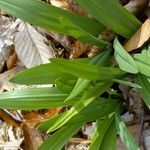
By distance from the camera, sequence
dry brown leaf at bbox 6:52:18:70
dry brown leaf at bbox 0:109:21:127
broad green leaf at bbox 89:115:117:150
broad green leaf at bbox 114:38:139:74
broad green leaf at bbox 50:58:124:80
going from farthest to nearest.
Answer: dry brown leaf at bbox 6:52:18:70 < dry brown leaf at bbox 0:109:21:127 < broad green leaf at bbox 89:115:117:150 < broad green leaf at bbox 114:38:139:74 < broad green leaf at bbox 50:58:124:80

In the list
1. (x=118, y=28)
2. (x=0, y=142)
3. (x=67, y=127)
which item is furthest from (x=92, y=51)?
(x=0, y=142)

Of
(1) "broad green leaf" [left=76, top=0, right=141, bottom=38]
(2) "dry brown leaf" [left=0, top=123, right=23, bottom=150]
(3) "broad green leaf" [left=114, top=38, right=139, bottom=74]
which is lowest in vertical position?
(2) "dry brown leaf" [left=0, top=123, right=23, bottom=150]

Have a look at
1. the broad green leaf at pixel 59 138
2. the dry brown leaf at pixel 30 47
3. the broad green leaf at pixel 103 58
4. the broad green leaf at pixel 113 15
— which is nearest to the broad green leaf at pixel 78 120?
the broad green leaf at pixel 59 138

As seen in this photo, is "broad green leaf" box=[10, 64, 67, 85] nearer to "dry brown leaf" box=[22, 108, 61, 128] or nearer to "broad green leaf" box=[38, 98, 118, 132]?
"broad green leaf" box=[38, 98, 118, 132]

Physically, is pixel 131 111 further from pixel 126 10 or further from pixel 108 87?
pixel 126 10

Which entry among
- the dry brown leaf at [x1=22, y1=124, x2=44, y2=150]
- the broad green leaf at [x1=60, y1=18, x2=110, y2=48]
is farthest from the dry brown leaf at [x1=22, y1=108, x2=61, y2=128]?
the broad green leaf at [x1=60, y1=18, x2=110, y2=48]

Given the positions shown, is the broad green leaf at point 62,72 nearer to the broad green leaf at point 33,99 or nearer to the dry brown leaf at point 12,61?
the broad green leaf at point 33,99
